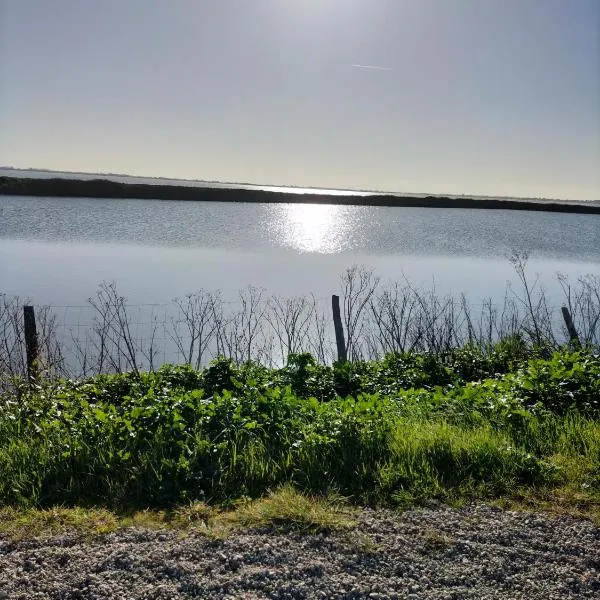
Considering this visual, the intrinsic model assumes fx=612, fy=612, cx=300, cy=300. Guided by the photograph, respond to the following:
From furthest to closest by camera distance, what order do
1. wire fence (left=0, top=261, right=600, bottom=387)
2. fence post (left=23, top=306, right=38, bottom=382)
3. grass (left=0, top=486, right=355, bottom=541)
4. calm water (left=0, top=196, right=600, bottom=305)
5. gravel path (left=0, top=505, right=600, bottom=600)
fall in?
calm water (left=0, top=196, right=600, bottom=305) → wire fence (left=0, top=261, right=600, bottom=387) → fence post (left=23, top=306, right=38, bottom=382) → grass (left=0, top=486, right=355, bottom=541) → gravel path (left=0, top=505, right=600, bottom=600)

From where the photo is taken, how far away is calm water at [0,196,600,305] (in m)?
18.8

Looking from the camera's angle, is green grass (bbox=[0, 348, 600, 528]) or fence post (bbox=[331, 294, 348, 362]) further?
fence post (bbox=[331, 294, 348, 362])

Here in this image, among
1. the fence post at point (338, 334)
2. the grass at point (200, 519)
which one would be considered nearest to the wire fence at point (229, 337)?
the fence post at point (338, 334)

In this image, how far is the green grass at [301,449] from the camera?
15.4ft

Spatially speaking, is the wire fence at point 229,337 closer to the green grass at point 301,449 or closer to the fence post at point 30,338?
the fence post at point 30,338

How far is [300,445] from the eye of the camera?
17.3 ft

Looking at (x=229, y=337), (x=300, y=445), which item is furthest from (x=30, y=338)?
(x=300, y=445)

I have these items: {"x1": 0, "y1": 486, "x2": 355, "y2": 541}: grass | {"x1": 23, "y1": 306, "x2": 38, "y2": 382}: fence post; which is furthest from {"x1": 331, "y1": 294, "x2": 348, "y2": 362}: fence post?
{"x1": 0, "y1": 486, "x2": 355, "y2": 541}: grass

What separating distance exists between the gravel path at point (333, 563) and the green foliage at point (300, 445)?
58 cm

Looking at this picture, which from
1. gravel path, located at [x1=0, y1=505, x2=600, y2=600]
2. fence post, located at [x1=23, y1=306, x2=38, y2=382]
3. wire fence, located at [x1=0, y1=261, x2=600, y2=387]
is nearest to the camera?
gravel path, located at [x1=0, y1=505, x2=600, y2=600]

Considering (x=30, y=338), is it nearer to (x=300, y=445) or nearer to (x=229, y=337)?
(x=229, y=337)

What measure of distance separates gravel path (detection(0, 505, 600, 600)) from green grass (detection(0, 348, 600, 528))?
1.39 ft

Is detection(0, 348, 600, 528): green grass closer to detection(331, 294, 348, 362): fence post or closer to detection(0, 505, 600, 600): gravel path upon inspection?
detection(0, 505, 600, 600): gravel path

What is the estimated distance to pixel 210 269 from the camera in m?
21.4
